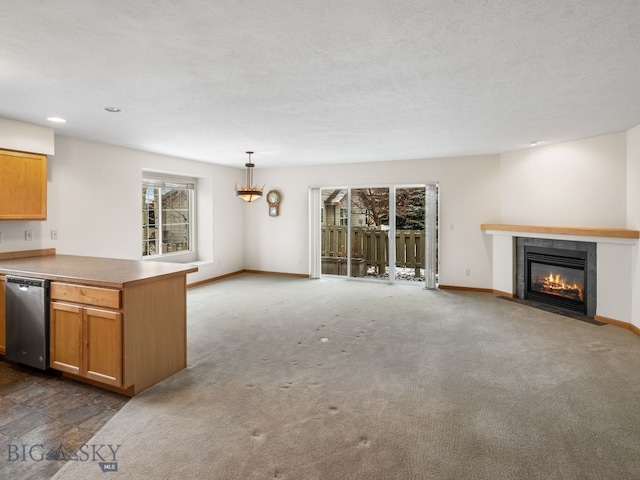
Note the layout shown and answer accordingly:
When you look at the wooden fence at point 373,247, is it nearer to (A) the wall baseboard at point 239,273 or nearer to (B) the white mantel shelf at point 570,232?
(A) the wall baseboard at point 239,273

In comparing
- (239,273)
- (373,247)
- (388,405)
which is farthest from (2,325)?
(373,247)

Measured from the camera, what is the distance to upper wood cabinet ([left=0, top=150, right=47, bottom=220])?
3762 millimetres

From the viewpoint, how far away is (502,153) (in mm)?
6199

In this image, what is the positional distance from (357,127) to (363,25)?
236cm

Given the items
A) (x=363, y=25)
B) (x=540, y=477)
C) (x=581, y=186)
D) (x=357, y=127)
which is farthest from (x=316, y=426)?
(x=581, y=186)

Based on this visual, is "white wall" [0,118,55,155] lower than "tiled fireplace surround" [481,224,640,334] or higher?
higher

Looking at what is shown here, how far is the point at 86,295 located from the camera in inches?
111

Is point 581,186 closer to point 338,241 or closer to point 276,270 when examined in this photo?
point 338,241

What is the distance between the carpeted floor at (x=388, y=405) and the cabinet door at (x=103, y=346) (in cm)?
29

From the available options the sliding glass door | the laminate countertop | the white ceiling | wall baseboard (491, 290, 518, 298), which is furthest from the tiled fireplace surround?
the laminate countertop

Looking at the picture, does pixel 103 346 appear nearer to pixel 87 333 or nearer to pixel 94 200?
pixel 87 333

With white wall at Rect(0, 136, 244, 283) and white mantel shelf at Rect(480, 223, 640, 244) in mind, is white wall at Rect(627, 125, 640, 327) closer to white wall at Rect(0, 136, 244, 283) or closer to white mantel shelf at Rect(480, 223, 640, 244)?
white mantel shelf at Rect(480, 223, 640, 244)

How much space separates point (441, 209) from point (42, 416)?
20.3 ft

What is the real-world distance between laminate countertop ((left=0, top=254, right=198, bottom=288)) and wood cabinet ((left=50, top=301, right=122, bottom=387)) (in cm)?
23
